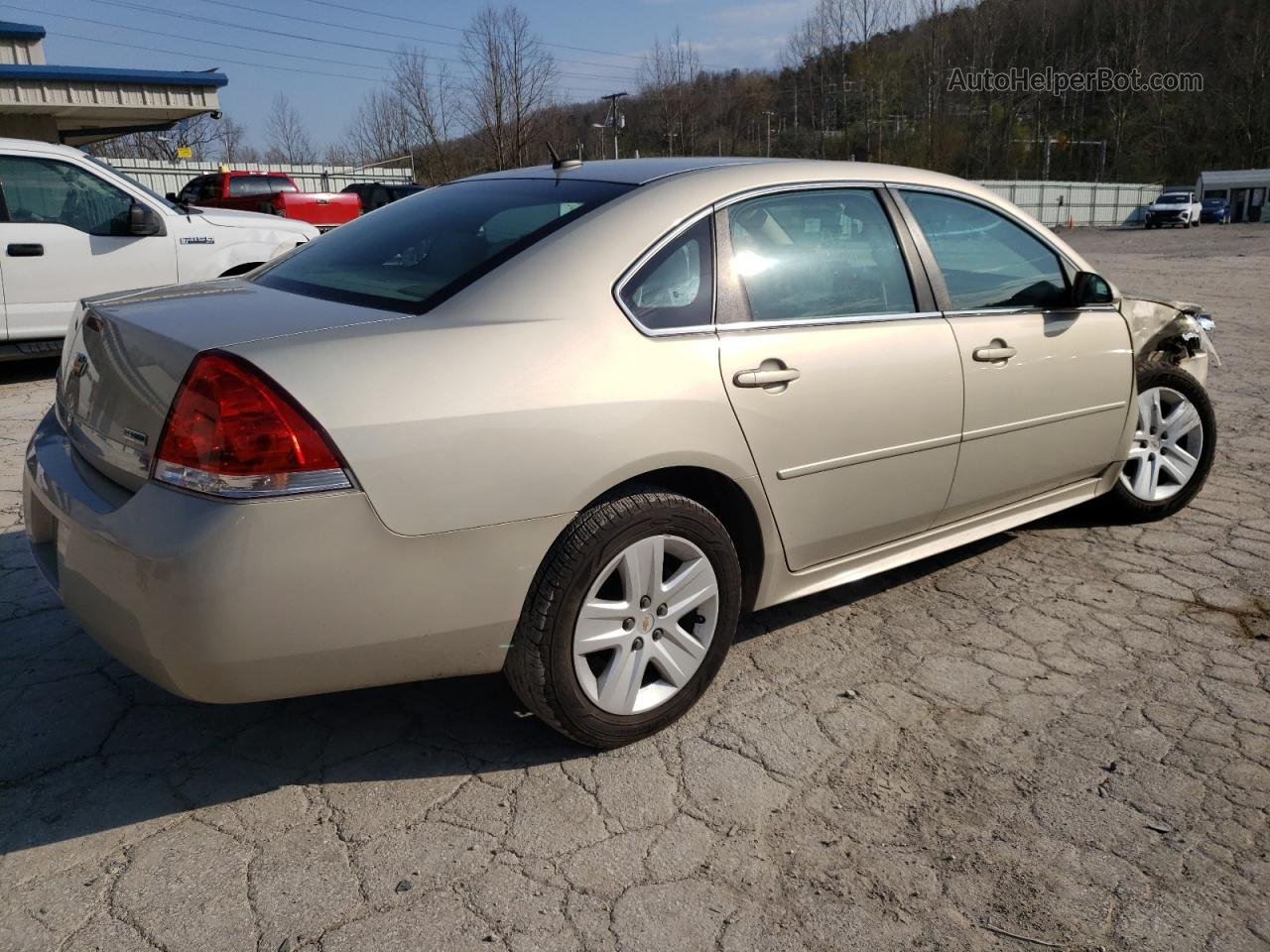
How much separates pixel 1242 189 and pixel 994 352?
73.1 m

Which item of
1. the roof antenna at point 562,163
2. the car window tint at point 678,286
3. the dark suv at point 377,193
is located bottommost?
the car window tint at point 678,286

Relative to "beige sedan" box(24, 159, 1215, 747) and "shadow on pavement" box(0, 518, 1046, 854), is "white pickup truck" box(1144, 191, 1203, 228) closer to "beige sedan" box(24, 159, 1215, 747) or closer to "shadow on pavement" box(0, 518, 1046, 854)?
"beige sedan" box(24, 159, 1215, 747)

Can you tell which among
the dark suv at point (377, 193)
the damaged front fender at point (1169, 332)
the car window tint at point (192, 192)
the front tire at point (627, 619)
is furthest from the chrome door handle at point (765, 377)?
the car window tint at point (192, 192)

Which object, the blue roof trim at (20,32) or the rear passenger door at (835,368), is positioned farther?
the blue roof trim at (20,32)

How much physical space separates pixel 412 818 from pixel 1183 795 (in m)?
1.94

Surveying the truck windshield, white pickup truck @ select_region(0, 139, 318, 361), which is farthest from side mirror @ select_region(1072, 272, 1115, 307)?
the truck windshield

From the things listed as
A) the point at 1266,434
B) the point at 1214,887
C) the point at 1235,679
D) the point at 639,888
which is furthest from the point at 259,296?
the point at 1266,434

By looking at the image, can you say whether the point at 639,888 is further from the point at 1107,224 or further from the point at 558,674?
the point at 1107,224

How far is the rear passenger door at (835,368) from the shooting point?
2.83m

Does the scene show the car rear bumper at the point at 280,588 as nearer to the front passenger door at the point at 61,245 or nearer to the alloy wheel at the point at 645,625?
the alloy wheel at the point at 645,625

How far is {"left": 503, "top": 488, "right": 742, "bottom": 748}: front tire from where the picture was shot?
2.46 metres

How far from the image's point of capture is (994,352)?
3447 millimetres

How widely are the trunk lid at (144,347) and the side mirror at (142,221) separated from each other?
5.43 meters

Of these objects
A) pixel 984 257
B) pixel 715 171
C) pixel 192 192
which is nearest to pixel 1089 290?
pixel 984 257
